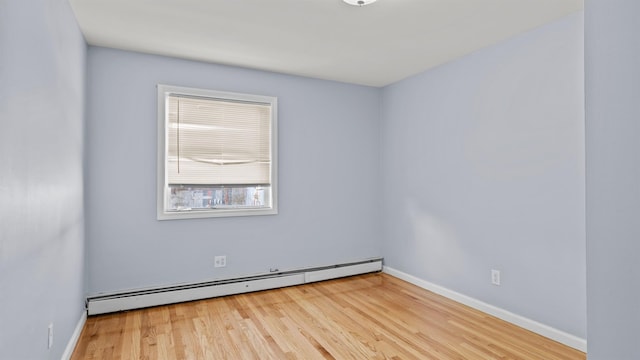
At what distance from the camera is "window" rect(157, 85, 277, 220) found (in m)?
3.55

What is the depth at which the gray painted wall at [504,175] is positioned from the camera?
2658mm

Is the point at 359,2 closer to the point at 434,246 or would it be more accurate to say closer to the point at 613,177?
the point at 613,177

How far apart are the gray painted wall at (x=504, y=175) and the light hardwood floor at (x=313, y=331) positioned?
1.19ft

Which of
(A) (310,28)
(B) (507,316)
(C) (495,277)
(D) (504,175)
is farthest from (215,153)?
(B) (507,316)

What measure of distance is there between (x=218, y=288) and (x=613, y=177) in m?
3.59

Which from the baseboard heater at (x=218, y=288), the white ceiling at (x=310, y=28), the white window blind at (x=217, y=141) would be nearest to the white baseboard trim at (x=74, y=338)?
the baseboard heater at (x=218, y=288)

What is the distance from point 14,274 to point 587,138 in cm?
202

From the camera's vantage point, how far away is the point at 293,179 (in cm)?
418

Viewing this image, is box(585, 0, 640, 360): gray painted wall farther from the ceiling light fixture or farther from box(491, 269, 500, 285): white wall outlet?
box(491, 269, 500, 285): white wall outlet

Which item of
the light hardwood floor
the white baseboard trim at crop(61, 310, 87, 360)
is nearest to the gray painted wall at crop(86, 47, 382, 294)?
the white baseboard trim at crop(61, 310, 87, 360)

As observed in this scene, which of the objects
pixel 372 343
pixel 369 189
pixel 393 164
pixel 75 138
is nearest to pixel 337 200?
pixel 369 189

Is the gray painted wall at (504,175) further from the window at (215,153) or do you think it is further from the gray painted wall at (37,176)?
the gray painted wall at (37,176)

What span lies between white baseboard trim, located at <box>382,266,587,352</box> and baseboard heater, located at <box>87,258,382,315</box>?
705 millimetres

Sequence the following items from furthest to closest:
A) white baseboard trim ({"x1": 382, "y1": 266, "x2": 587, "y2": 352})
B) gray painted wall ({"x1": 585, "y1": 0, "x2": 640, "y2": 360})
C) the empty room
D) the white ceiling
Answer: white baseboard trim ({"x1": 382, "y1": 266, "x2": 587, "y2": 352}) < the white ceiling < the empty room < gray painted wall ({"x1": 585, "y1": 0, "x2": 640, "y2": 360})
